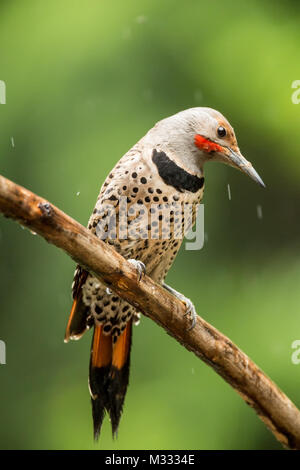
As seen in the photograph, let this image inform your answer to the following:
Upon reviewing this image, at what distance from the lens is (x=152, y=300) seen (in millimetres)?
1938

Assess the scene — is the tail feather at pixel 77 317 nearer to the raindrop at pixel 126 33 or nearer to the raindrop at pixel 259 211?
the raindrop at pixel 259 211

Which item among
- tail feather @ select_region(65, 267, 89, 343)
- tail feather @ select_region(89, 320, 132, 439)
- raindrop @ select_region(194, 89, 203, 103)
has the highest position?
raindrop @ select_region(194, 89, 203, 103)

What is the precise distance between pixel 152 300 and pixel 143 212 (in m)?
0.36

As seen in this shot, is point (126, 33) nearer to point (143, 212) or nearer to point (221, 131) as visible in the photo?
point (221, 131)

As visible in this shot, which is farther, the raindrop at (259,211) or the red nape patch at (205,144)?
the raindrop at (259,211)

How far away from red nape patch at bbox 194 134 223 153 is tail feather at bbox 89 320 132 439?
28.3 inches

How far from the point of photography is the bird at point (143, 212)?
2193mm

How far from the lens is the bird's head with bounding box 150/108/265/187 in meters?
2.24

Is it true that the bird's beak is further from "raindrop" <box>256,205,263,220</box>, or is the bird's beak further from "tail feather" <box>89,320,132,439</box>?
"raindrop" <box>256,205,263,220</box>

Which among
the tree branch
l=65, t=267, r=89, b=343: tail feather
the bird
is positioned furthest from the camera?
l=65, t=267, r=89, b=343: tail feather

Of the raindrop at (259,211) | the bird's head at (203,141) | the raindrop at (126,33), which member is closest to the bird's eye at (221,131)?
the bird's head at (203,141)

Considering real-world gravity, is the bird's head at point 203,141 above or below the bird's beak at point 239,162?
above

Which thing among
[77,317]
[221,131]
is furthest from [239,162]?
[77,317]

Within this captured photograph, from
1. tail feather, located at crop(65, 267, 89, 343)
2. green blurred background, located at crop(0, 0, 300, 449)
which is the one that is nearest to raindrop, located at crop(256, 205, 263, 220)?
green blurred background, located at crop(0, 0, 300, 449)
